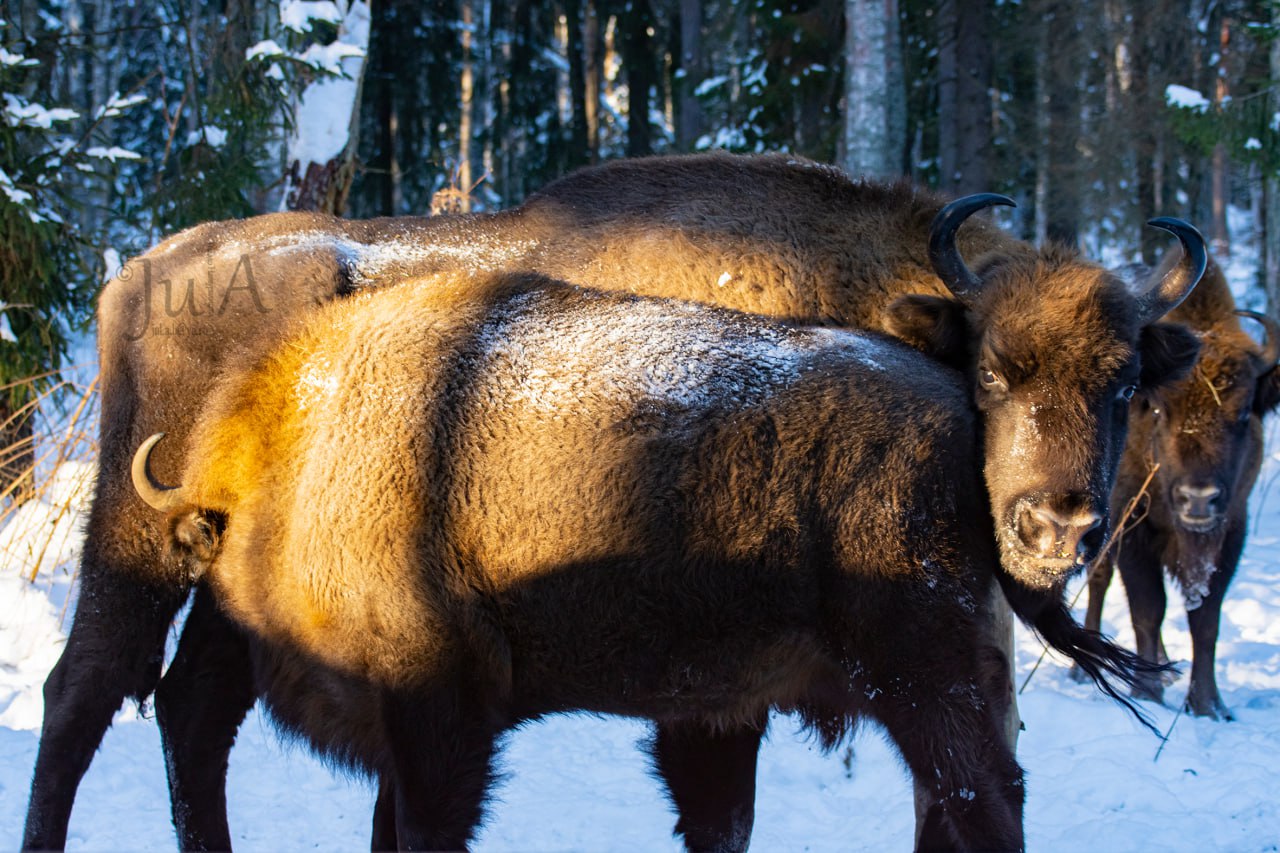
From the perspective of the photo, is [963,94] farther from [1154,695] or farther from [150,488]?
[150,488]

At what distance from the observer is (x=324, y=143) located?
8195mm

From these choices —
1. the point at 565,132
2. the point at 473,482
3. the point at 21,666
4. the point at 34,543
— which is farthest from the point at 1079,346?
the point at 565,132

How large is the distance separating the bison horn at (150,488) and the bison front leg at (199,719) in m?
0.60

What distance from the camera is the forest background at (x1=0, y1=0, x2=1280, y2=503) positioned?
8.25m

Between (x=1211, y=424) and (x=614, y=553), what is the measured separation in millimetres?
4834

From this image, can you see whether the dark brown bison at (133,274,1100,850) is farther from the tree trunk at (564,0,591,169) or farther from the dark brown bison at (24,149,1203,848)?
the tree trunk at (564,0,591,169)

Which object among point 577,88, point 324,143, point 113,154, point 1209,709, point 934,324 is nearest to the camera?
point 934,324

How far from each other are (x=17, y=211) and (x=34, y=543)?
7.37 feet

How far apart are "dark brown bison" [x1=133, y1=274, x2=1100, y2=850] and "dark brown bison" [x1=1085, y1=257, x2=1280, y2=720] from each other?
12.3 ft

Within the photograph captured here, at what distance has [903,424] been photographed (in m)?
3.44

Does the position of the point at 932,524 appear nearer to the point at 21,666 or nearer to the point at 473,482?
the point at 473,482

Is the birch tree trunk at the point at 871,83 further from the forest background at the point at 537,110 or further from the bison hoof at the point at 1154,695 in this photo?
the bison hoof at the point at 1154,695

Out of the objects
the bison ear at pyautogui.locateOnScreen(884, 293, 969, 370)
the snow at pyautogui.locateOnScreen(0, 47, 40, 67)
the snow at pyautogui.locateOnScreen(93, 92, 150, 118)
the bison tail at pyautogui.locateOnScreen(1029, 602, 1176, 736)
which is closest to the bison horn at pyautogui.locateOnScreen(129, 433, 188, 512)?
the bison ear at pyautogui.locateOnScreen(884, 293, 969, 370)

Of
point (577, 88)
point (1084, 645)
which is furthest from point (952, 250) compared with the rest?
point (577, 88)
